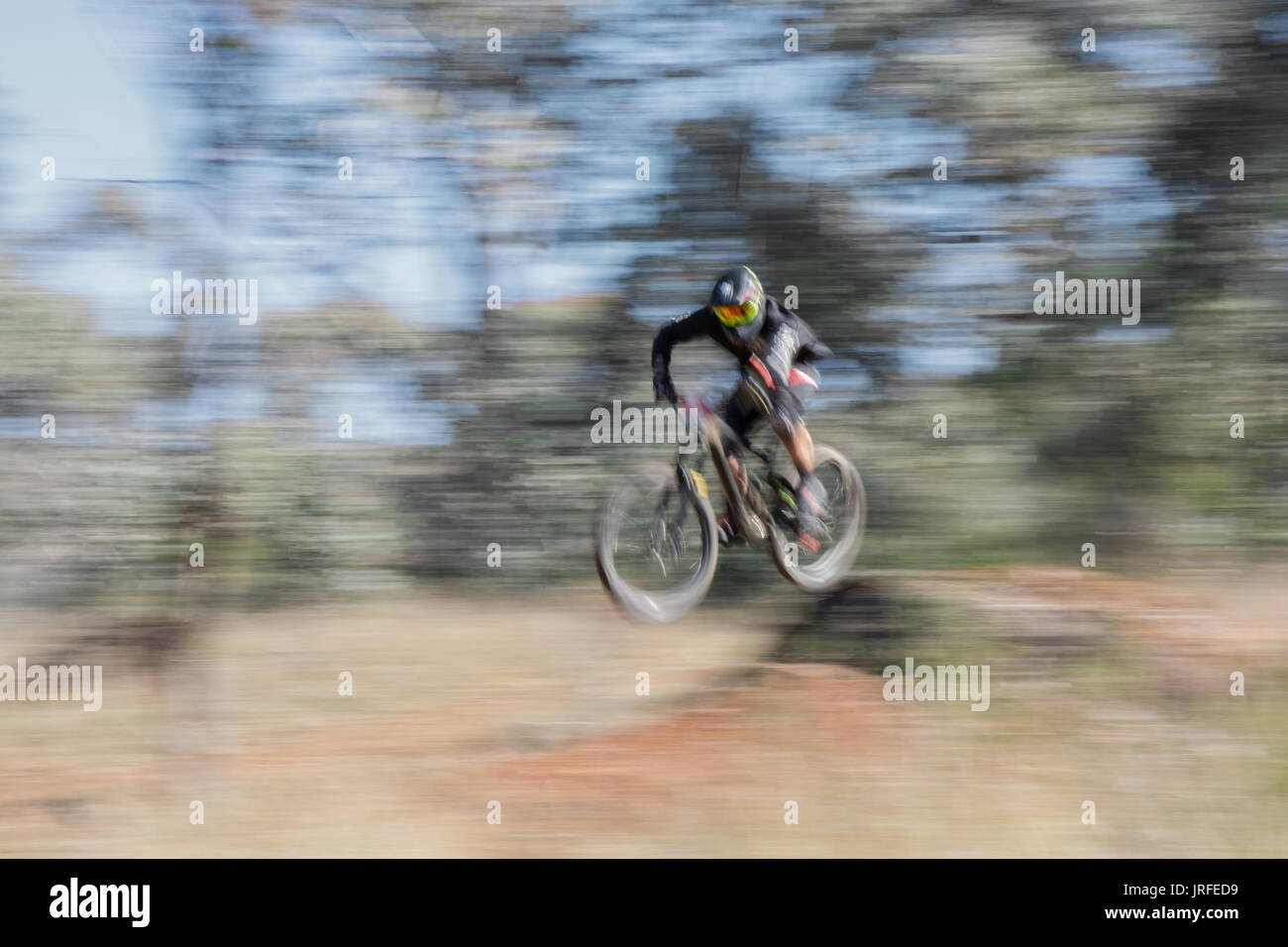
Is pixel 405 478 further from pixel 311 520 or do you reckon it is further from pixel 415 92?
pixel 415 92

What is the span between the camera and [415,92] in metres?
7.18

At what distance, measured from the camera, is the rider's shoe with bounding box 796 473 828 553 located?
5559 millimetres

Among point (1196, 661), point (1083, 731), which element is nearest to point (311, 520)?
point (1083, 731)

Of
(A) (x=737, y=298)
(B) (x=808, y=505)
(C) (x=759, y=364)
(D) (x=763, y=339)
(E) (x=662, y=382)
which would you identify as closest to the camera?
(A) (x=737, y=298)

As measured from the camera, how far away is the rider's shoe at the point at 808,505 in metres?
5.56

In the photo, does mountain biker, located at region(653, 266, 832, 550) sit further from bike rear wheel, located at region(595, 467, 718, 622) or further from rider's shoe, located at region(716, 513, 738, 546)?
bike rear wheel, located at region(595, 467, 718, 622)

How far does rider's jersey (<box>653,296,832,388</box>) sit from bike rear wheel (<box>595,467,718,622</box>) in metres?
0.66

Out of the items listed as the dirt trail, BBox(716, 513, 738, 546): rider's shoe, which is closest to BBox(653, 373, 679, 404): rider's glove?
BBox(716, 513, 738, 546): rider's shoe

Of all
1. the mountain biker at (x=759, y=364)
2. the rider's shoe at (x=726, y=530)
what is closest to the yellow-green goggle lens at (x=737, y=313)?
the mountain biker at (x=759, y=364)

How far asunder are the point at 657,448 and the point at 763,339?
223cm

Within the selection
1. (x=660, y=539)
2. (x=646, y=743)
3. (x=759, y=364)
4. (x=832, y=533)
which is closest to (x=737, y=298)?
(x=759, y=364)

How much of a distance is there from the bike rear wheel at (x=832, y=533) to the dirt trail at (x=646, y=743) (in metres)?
1.16

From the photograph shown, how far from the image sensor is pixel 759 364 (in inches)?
205

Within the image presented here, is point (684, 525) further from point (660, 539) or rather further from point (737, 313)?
point (737, 313)
